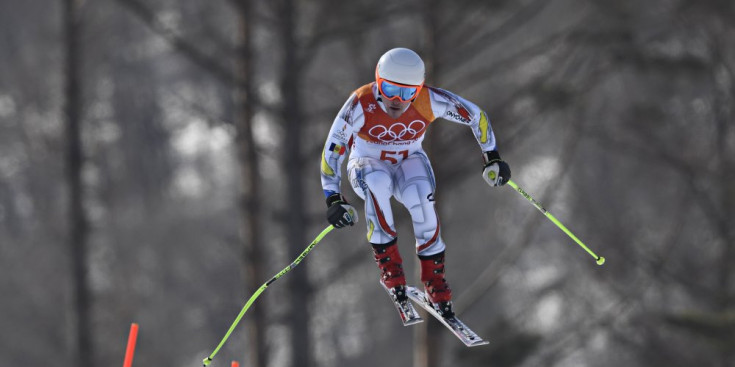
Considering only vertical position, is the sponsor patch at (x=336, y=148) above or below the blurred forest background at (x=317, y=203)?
below

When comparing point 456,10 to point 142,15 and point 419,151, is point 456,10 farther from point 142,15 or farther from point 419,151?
point 419,151

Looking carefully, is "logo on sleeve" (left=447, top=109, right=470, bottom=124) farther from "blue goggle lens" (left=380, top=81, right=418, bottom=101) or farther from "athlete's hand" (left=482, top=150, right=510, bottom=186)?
"blue goggle lens" (left=380, top=81, right=418, bottom=101)

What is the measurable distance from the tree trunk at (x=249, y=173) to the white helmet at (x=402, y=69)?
309 inches

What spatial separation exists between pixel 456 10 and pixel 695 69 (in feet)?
14.8

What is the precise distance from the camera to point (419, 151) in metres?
7.62

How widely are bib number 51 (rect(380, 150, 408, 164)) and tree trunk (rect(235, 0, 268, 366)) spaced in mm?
7295

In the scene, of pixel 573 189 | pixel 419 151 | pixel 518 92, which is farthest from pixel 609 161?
pixel 419 151

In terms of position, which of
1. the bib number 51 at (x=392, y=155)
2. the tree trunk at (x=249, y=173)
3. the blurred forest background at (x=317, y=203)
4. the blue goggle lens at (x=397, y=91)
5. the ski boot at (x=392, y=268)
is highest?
the blurred forest background at (x=317, y=203)

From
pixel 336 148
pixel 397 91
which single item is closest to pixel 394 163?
pixel 336 148

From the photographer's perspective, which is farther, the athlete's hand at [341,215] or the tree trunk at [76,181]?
the tree trunk at [76,181]

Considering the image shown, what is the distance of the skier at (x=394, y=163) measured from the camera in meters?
7.14

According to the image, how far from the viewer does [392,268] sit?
747 cm

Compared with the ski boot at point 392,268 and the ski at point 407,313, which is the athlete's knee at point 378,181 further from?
the ski at point 407,313

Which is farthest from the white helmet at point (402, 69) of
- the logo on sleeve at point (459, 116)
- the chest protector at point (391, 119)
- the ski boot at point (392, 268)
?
the ski boot at point (392, 268)
